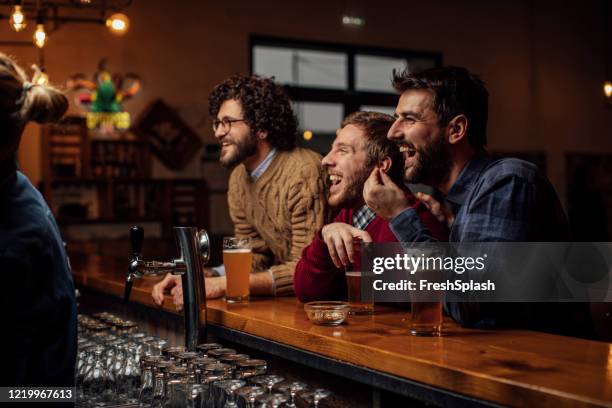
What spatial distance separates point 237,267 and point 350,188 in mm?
497

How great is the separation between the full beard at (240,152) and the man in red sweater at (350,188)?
0.46 meters

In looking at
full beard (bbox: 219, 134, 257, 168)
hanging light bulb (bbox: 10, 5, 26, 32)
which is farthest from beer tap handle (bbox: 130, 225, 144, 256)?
hanging light bulb (bbox: 10, 5, 26, 32)

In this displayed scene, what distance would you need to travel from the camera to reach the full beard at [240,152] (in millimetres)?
3234

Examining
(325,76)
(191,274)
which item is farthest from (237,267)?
(325,76)

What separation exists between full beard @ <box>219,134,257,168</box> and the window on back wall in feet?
18.0

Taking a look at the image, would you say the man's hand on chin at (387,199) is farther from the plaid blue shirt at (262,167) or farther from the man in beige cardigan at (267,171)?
the plaid blue shirt at (262,167)

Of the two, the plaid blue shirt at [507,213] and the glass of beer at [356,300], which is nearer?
the plaid blue shirt at [507,213]

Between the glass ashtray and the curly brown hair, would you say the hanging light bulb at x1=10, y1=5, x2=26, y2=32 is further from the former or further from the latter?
the glass ashtray

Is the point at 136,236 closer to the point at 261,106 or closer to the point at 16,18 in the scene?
the point at 261,106

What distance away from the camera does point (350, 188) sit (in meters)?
2.75

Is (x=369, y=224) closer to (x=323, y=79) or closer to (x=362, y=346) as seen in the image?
(x=362, y=346)

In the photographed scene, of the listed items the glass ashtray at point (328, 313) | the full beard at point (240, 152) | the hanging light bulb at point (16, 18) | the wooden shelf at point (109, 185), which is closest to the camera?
the glass ashtray at point (328, 313)

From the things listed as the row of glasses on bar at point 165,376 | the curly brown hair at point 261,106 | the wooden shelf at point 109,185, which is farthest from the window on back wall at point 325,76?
the row of glasses on bar at point 165,376

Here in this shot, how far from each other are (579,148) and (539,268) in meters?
9.21
